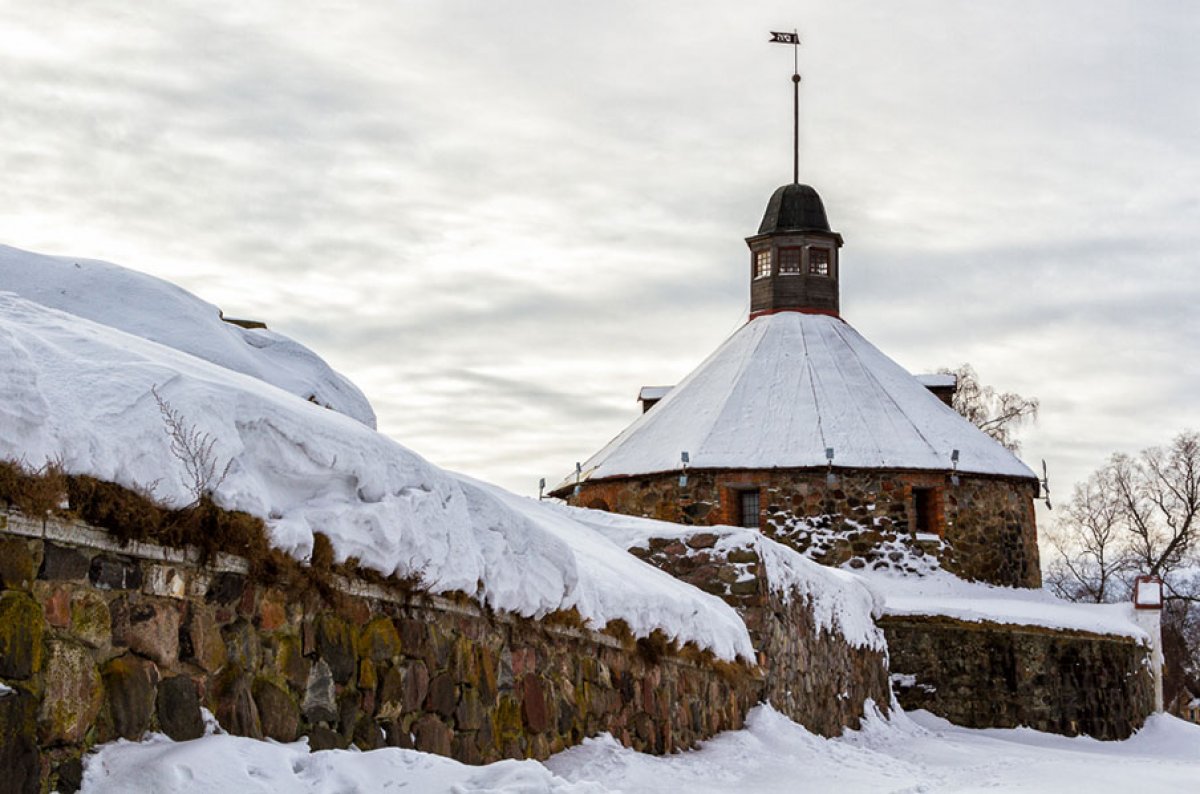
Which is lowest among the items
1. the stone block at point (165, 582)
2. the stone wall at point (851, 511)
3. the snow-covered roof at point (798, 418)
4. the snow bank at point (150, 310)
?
the stone block at point (165, 582)

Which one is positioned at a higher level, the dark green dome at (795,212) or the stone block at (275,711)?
the dark green dome at (795,212)

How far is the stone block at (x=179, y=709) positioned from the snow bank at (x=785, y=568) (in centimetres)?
791

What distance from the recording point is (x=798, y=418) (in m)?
28.8

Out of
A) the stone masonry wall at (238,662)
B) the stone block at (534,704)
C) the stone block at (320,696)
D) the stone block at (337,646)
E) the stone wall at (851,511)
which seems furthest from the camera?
the stone wall at (851,511)

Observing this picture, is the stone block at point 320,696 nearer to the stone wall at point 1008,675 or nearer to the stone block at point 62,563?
the stone block at point 62,563

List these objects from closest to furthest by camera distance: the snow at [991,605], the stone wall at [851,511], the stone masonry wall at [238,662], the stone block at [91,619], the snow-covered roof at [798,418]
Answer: the stone masonry wall at [238,662]
the stone block at [91,619]
the snow at [991,605]
the stone wall at [851,511]
the snow-covered roof at [798,418]

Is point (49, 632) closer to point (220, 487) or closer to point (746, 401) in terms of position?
point (220, 487)

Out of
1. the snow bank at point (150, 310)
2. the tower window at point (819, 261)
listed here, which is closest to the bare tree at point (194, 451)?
the snow bank at point (150, 310)

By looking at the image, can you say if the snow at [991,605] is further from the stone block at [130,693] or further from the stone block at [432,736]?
the stone block at [130,693]

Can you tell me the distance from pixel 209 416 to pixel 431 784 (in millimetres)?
1417

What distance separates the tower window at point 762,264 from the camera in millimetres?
33812

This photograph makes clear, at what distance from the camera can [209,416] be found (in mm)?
4953

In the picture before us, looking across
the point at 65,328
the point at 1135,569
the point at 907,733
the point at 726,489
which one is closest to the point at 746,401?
the point at 726,489

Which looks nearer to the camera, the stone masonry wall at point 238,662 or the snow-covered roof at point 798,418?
the stone masonry wall at point 238,662
